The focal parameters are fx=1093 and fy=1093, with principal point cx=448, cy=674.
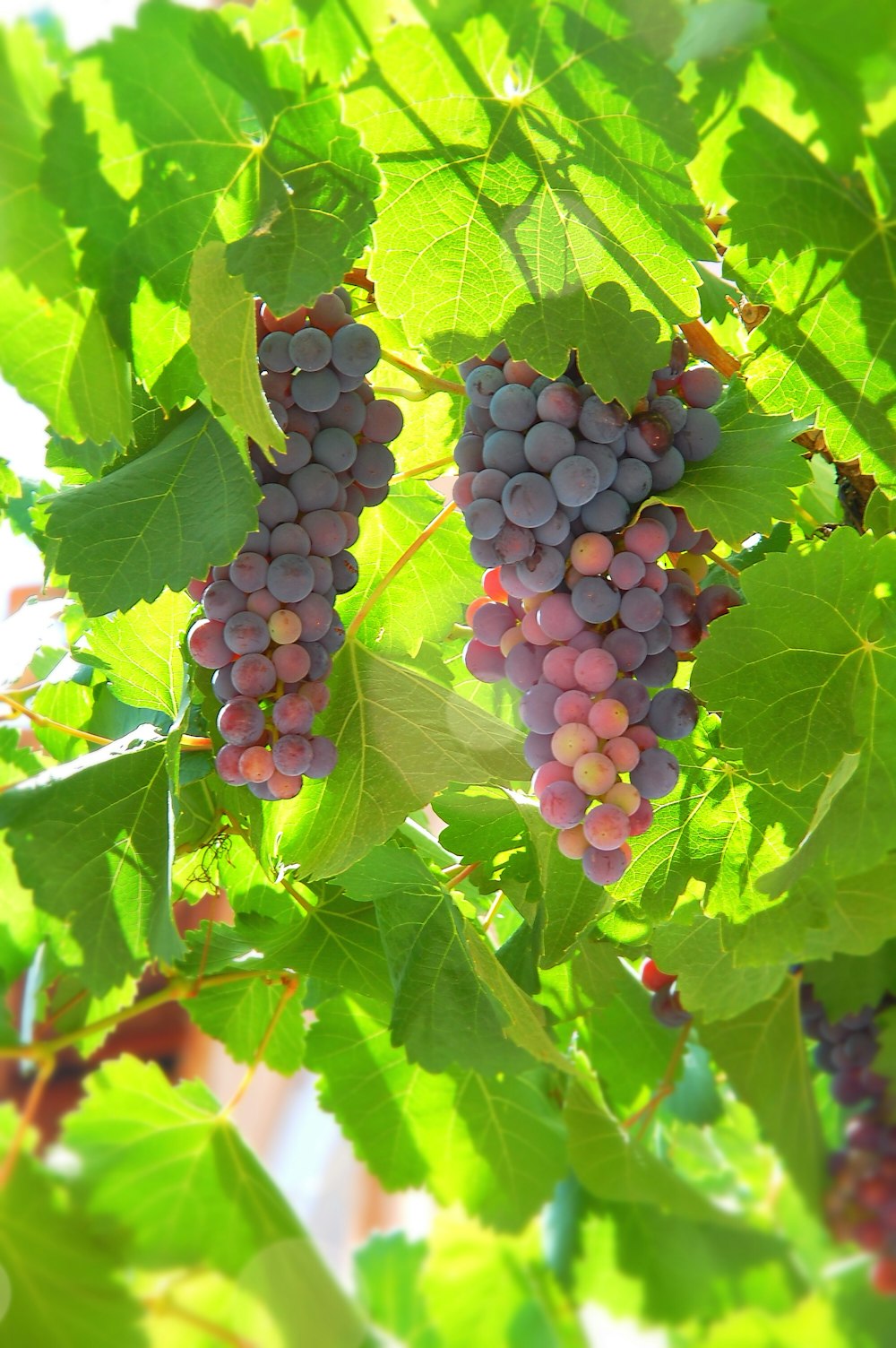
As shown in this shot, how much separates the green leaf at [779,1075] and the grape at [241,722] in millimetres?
432

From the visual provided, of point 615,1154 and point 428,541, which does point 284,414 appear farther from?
point 615,1154

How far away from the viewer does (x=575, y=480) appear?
1.55 feet

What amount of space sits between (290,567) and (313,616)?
26mm

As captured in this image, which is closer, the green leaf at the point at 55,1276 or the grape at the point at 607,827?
the grape at the point at 607,827

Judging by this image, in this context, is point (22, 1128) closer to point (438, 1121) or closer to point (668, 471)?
point (438, 1121)

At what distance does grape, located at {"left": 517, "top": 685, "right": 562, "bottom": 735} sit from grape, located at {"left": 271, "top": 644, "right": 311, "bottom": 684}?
11 centimetres

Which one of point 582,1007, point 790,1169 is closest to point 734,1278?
point 790,1169

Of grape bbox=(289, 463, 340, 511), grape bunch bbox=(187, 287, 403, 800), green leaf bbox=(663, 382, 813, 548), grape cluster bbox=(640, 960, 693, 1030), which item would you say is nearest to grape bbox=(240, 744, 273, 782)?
grape bunch bbox=(187, 287, 403, 800)

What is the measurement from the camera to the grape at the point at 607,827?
469 millimetres

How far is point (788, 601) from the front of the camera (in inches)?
19.9

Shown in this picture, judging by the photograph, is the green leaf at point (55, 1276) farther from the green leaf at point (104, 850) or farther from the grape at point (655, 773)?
the grape at point (655, 773)

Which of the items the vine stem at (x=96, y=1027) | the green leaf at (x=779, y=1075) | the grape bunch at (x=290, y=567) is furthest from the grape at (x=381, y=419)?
the green leaf at (x=779, y=1075)

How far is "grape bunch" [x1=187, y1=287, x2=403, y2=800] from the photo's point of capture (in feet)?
1.62

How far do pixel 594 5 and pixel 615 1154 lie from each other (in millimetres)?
703
